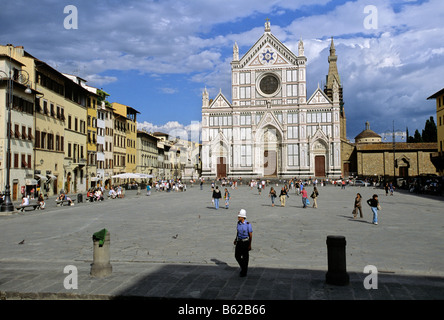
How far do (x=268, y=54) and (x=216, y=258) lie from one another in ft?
209

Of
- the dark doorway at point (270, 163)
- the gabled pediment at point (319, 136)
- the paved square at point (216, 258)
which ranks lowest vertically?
the paved square at point (216, 258)

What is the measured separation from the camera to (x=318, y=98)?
2638 inches

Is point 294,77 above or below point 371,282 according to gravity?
above

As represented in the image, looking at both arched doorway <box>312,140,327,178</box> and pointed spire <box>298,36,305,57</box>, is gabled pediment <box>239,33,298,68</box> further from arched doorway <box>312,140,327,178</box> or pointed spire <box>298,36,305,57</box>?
arched doorway <box>312,140,327,178</box>

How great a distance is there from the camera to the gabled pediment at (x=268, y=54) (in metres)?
68.4

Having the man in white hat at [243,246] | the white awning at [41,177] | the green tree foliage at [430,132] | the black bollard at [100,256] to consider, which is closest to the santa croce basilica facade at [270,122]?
the green tree foliage at [430,132]

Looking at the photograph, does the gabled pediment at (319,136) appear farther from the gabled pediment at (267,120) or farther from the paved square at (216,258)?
the paved square at (216,258)

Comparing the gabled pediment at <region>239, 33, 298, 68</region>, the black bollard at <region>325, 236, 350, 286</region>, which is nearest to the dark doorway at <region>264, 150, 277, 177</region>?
the gabled pediment at <region>239, 33, 298, 68</region>

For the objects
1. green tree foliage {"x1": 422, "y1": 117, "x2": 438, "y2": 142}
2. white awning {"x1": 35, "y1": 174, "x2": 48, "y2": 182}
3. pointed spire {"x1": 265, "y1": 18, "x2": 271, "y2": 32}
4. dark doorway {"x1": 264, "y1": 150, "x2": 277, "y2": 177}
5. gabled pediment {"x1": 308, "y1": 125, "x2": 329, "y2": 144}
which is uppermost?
pointed spire {"x1": 265, "y1": 18, "x2": 271, "y2": 32}

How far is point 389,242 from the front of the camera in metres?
12.1

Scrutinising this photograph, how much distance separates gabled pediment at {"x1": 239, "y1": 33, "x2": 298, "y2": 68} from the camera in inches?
2692
